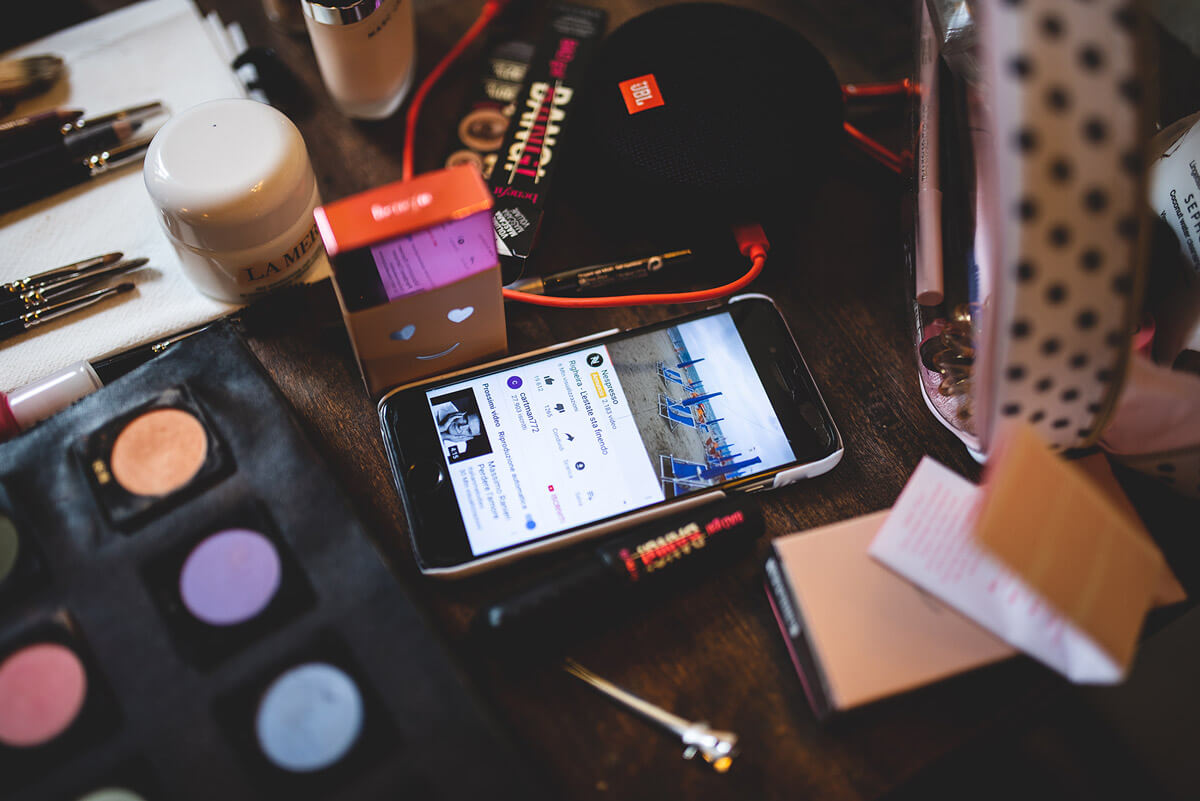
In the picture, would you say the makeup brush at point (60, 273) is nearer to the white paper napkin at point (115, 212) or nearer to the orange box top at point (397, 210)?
the white paper napkin at point (115, 212)

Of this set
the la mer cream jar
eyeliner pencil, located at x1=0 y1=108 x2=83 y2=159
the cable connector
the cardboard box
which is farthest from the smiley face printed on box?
eyeliner pencil, located at x1=0 y1=108 x2=83 y2=159

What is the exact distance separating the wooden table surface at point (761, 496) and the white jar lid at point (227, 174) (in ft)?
0.27

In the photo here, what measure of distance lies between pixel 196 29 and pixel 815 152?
0.52m

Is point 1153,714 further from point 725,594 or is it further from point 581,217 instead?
point 581,217

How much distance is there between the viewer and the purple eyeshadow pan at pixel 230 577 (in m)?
0.39

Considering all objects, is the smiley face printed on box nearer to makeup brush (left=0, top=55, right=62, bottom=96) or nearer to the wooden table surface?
the wooden table surface

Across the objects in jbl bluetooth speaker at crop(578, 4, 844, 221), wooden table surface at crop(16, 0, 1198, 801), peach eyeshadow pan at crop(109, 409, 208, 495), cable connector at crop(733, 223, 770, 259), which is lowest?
wooden table surface at crop(16, 0, 1198, 801)

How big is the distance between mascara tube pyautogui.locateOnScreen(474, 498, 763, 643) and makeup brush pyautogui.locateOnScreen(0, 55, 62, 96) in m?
0.55

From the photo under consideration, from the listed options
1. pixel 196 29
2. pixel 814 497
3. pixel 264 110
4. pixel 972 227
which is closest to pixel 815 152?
pixel 972 227

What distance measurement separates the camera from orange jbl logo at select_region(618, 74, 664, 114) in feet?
1.77

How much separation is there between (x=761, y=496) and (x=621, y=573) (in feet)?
0.40

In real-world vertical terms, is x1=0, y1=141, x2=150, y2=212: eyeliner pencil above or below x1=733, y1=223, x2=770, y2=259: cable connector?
above

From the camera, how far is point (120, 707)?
1.20 feet

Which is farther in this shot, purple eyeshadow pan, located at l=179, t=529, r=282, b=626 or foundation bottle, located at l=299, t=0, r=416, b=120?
foundation bottle, located at l=299, t=0, r=416, b=120
